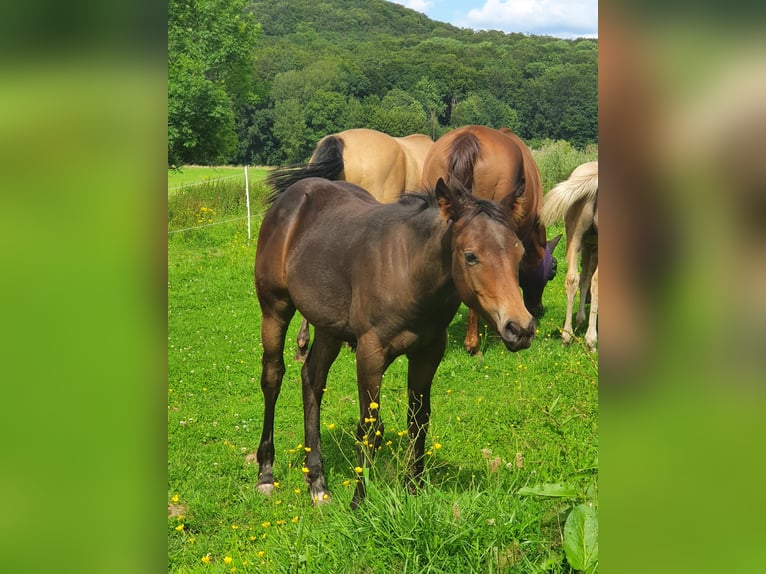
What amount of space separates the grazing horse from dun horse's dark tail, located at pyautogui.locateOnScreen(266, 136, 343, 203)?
49 centimetres

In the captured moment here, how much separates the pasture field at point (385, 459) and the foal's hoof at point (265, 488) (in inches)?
2.7

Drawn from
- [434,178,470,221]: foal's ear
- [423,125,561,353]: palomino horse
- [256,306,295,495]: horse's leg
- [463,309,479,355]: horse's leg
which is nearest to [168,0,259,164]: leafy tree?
[423,125,561,353]: palomino horse

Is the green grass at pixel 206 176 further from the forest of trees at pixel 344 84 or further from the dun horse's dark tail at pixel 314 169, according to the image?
the dun horse's dark tail at pixel 314 169

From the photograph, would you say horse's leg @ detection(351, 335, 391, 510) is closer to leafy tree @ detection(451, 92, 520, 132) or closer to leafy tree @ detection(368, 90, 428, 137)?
leafy tree @ detection(451, 92, 520, 132)

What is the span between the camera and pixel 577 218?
333 inches

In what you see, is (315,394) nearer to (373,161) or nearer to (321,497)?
(321,497)

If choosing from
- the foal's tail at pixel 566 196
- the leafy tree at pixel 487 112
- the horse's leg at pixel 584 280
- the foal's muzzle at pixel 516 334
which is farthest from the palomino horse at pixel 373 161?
the leafy tree at pixel 487 112

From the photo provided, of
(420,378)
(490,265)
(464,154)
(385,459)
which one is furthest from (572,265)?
(490,265)

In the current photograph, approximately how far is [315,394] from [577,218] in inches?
180

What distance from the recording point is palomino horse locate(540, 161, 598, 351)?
816 cm
